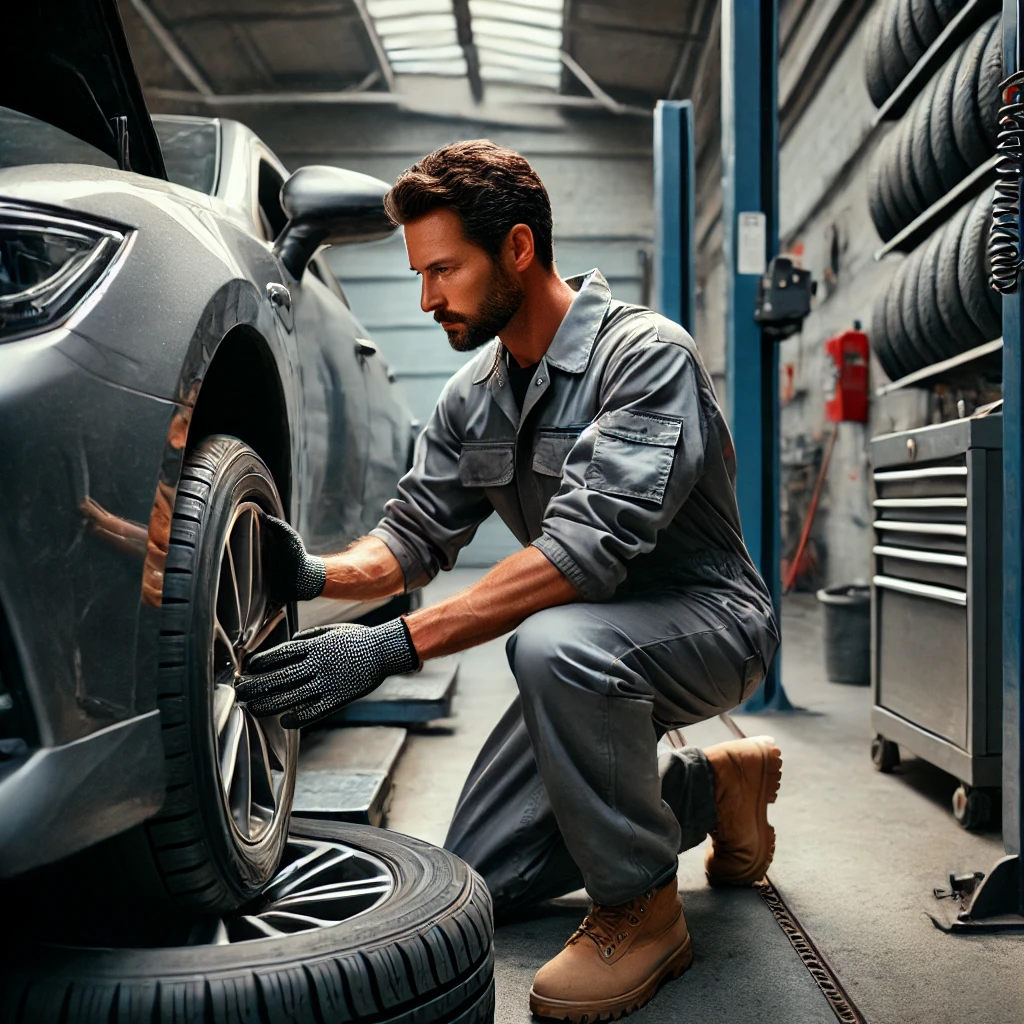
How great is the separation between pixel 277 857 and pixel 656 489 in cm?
66

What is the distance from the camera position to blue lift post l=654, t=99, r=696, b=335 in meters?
4.65

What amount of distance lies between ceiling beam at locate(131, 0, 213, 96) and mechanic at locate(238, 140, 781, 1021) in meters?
6.69

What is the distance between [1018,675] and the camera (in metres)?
1.64

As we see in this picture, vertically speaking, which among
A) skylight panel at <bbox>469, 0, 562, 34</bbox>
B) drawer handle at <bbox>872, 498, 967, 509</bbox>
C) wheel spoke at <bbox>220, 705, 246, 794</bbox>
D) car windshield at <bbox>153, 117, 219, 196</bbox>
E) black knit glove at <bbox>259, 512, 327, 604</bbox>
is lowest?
wheel spoke at <bbox>220, 705, 246, 794</bbox>

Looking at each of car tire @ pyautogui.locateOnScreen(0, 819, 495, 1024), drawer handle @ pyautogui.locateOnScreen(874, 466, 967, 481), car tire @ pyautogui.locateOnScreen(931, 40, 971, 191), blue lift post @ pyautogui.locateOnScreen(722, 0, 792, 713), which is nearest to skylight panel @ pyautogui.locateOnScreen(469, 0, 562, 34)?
blue lift post @ pyautogui.locateOnScreen(722, 0, 792, 713)

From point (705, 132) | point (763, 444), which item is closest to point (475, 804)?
point (763, 444)

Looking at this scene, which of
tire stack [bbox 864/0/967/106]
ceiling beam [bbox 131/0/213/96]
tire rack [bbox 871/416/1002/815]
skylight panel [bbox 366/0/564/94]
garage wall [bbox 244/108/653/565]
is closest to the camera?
tire rack [bbox 871/416/1002/815]

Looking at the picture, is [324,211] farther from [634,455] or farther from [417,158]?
[417,158]

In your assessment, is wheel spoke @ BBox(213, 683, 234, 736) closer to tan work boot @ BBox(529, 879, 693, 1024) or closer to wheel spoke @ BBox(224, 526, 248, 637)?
wheel spoke @ BBox(224, 526, 248, 637)

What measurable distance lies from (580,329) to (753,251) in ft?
6.55

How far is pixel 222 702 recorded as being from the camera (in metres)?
1.14

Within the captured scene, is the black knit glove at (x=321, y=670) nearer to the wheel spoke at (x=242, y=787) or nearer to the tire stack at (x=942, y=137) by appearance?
the wheel spoke at (x=242, y=787)

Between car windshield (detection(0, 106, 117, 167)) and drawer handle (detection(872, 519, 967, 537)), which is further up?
car windshield (detection(0, 106, 117, 167))

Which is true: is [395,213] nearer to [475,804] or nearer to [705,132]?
[475,804]
